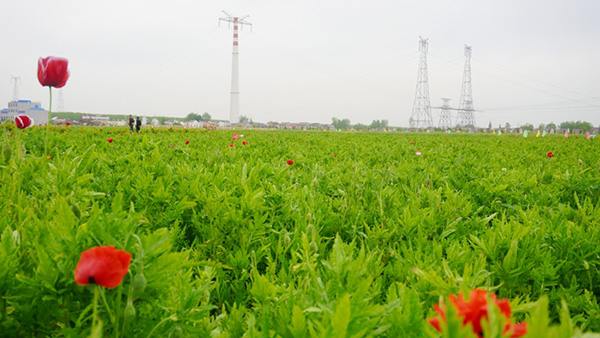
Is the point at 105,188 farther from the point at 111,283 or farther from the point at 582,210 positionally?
the point at 582,210

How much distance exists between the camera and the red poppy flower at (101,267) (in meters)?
0.67

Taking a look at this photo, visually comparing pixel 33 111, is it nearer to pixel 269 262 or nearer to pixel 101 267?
pixel 269 262

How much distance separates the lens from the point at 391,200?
251cm

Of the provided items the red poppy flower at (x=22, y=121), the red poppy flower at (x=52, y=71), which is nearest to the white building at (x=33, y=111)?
the red poppy flower at (x=22, y=121)

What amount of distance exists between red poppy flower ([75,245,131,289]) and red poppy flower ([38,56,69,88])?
5.78 feet

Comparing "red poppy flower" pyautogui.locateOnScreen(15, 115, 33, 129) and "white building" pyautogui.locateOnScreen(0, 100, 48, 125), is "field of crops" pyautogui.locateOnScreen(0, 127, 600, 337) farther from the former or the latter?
"white building" pyautogui.locateOnScreen(0, 100, 48, 125)

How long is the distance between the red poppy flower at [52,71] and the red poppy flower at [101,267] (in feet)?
5.78

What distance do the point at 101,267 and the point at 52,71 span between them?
1800 millimetres

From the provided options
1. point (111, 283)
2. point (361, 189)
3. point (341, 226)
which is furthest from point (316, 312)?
point (361, 189)

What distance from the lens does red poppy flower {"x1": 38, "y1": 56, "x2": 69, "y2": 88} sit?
198 cm

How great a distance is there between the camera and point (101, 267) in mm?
668

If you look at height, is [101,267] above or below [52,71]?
below

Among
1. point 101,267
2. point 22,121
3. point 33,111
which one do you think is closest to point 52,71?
point 101,267

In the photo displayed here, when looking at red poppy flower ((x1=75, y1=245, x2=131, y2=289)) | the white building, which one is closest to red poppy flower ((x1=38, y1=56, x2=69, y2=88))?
red poppy flower ((x1=75, y1=245, x2=131, y2=289))
